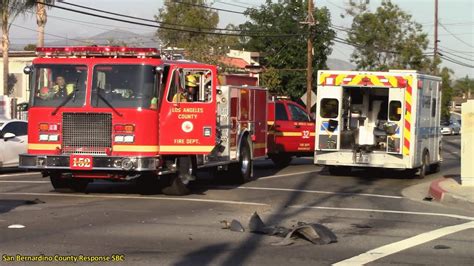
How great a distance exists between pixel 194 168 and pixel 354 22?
49.0 metres

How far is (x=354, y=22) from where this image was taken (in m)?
61.8

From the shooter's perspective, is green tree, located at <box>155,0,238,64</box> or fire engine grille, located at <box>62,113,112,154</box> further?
green tree, located at <box>155,0,238,64</box>

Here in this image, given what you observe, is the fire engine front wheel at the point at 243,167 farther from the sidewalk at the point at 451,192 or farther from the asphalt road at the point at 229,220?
the sidewalk at the point at 451,192

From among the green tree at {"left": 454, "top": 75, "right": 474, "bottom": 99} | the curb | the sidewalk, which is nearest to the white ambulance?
the sidewalk

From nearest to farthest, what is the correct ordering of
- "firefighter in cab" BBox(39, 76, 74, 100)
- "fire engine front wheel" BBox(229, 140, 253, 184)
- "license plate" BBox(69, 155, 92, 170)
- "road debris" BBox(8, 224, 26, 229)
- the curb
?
"road debris" BBox(8, 224, 26, 229) → "license plate" BBox(69, 155, 92, 170) → "firefighter in cab" BBox(39, 76, 74, 100) → the curb → "fire engine front wheel" BBox(229, 140, 253, 184)

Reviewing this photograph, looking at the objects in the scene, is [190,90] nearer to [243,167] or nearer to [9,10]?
[243,167]

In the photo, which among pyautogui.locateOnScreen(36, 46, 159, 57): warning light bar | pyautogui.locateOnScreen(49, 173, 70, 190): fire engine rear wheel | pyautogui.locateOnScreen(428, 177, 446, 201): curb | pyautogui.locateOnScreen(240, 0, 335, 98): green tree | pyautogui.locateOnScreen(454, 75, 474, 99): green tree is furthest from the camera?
pyautogui.locateOnScreen(454, 75, 474, 99): green tree

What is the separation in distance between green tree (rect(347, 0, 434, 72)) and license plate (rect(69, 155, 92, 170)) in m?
49.2

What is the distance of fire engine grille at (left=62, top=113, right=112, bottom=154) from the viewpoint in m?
13.6

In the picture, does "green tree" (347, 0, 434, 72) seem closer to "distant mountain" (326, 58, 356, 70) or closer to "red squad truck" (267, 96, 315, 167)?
"distant mountain" (326, 58, 356, 70)

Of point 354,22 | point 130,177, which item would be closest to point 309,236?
point 130,177

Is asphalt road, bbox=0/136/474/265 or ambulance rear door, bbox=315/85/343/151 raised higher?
ambulance rear door, bbox=315/85/343/151

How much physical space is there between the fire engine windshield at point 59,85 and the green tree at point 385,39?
48.7 metres

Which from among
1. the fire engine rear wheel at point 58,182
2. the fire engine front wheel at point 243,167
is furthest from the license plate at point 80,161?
the fire engine front wheel at point 243,167
